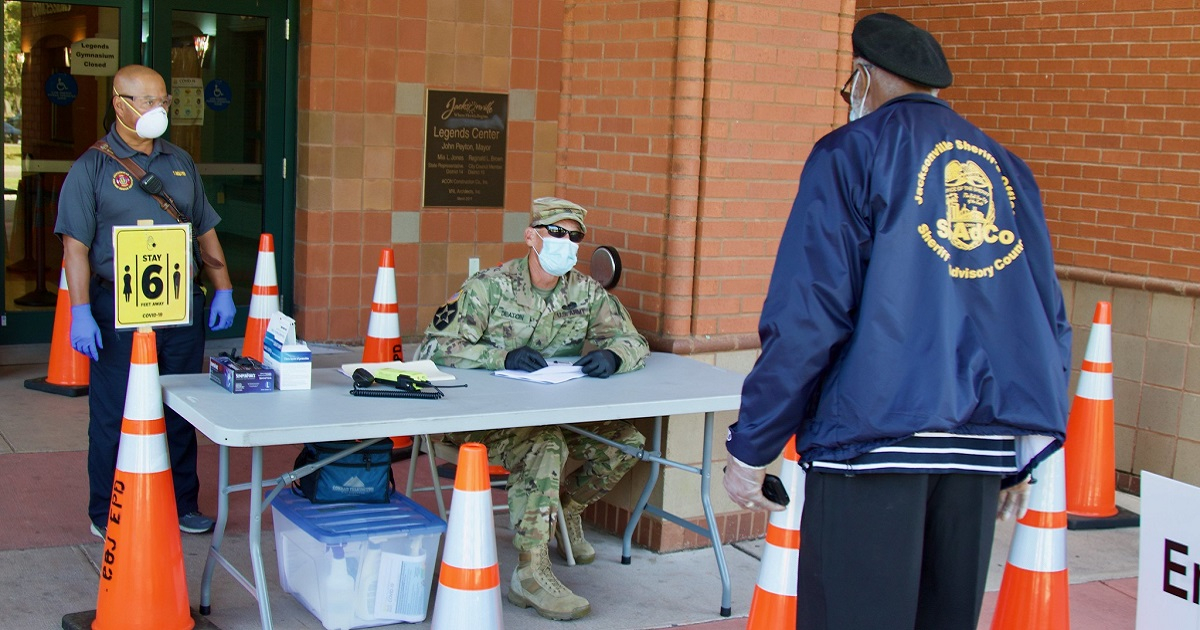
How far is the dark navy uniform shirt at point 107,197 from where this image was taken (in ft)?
16.2

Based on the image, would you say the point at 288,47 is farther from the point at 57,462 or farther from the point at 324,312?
the point at 57,462

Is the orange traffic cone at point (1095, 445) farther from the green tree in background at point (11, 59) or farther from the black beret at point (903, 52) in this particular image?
the green tree in background at point (11, 59)

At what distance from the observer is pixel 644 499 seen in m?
5.27

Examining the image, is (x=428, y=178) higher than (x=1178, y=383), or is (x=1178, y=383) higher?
(x=428, y=178)

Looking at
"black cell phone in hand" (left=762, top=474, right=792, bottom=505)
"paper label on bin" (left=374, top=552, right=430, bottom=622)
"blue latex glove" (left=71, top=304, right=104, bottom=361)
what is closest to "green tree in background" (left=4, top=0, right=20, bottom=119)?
"blue latex glove" (left=71, top=304, right=104, bottom=361)

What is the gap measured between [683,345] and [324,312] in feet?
13.4

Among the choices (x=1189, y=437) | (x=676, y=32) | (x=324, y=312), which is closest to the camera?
(x=676, y=32)

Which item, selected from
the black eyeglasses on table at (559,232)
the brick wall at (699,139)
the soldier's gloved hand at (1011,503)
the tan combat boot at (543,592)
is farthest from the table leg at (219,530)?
the soldier's gloved hand at (1011,503)

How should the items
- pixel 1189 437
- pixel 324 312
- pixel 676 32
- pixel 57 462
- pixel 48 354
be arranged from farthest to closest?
pixel 324 312
pixel 48 354
pixel 1189 437
pixel 57 462
pixel 676 32

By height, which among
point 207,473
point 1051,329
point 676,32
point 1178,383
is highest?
point 676,32

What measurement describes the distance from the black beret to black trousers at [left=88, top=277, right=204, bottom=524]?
320 centimetres

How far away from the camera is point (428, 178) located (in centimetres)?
916

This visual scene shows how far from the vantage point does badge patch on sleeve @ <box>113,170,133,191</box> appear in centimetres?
500

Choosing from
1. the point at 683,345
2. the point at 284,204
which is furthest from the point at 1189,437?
the point at 284,204
